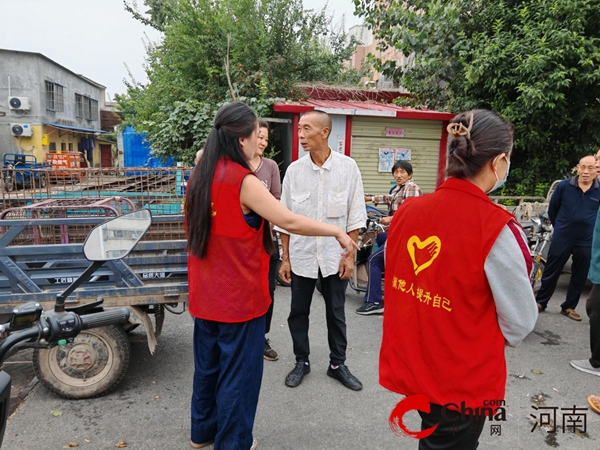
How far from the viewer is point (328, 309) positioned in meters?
3.49

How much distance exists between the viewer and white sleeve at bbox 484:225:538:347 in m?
1.55

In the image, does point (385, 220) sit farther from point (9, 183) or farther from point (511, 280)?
point (9, 183)

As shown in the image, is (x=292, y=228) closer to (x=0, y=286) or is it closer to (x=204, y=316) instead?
(x=204, y=316)

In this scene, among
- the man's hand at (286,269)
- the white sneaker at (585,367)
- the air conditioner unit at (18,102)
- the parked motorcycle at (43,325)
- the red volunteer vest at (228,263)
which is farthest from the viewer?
the air conditioner unit at (18,102)

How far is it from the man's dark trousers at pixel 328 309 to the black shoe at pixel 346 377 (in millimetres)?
68

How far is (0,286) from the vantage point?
10.1 ft

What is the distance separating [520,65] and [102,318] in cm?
799

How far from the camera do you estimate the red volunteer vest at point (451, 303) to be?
1604 mm

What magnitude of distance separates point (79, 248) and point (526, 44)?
25.7 ft

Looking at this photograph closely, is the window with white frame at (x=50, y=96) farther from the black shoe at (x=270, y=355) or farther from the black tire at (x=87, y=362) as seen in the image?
the black shoe at (x=270, y=355)

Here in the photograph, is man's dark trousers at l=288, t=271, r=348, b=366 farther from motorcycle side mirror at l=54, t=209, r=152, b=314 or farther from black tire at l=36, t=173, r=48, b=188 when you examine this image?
black tire at l=36, t=173, r=48, b=188

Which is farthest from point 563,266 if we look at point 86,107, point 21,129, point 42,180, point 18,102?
point 86,107

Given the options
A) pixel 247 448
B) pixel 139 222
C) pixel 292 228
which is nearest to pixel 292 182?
pixel 292 228

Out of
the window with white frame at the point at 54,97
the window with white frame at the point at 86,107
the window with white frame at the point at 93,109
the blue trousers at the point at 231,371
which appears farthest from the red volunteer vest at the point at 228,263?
the window with white frame at the point at 93,109
